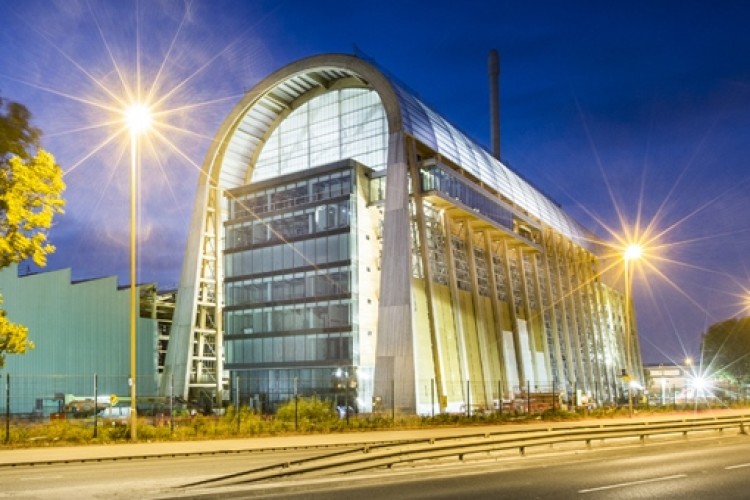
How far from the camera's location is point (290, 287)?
2537 inches

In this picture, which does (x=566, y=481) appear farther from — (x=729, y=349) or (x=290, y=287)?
(x=729, y=349)

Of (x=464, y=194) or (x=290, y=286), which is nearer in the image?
(x=290, y=286)

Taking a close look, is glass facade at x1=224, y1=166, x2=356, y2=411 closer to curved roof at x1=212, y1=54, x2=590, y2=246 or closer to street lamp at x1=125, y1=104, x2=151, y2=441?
curved roof at x1=212, y1=54, x2=590, y2=246

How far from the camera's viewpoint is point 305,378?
6175 cm

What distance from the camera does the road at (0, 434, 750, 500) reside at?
14.3 meters

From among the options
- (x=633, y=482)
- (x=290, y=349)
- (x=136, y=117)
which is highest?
(x=136, y=117)

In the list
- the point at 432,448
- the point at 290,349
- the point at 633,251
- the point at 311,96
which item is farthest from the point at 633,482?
the point at 311,96

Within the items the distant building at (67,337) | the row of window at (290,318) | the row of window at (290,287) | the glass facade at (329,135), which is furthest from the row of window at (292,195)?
the distant building at (67,337)

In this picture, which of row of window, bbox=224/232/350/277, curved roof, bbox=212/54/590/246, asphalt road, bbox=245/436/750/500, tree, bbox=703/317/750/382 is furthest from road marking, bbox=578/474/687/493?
tree, bbox=703/317/750/382

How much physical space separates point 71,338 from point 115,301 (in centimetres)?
580

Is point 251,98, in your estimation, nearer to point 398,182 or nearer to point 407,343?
point 398,182

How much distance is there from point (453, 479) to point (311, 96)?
2331 inches

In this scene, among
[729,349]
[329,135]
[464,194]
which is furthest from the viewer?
[729,349]

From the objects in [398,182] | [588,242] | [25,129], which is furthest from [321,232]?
[588,242]
